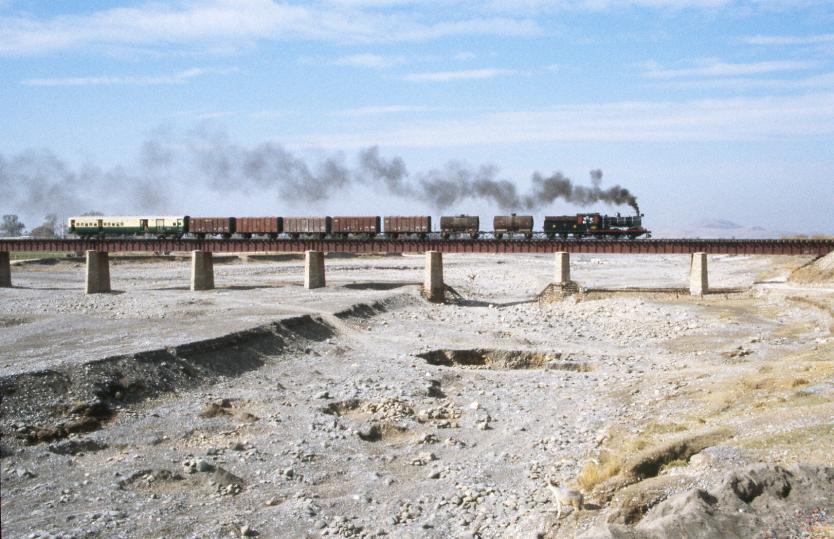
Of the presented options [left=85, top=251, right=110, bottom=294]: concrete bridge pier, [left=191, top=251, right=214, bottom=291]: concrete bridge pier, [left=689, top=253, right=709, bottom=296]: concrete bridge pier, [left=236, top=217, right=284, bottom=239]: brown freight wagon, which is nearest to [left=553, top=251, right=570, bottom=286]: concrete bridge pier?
[left=689, top=253, right=709, bottom=296]: concrete bridge pier

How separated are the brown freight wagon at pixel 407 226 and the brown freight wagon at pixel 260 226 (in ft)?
34.0

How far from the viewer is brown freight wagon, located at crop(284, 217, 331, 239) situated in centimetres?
7656

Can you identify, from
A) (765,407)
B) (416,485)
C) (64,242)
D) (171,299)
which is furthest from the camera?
(64,242)

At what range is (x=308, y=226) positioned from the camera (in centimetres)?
7681

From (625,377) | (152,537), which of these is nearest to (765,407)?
(625,377)

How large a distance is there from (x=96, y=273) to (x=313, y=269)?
59.1 feet

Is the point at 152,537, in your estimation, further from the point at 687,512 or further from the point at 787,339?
the point at 787,339

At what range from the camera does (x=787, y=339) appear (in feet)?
137

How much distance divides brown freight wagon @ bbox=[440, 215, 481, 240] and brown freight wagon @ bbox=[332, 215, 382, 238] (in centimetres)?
618

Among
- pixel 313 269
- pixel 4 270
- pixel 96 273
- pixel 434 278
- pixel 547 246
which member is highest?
pixel 547 246

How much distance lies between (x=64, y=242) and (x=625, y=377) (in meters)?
58.6

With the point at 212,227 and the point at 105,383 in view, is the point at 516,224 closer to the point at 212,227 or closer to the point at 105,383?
the point at 212,227

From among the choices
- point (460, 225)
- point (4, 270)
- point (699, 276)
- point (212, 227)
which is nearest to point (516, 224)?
point (460, 225)

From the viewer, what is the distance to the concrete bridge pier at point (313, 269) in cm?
6862
